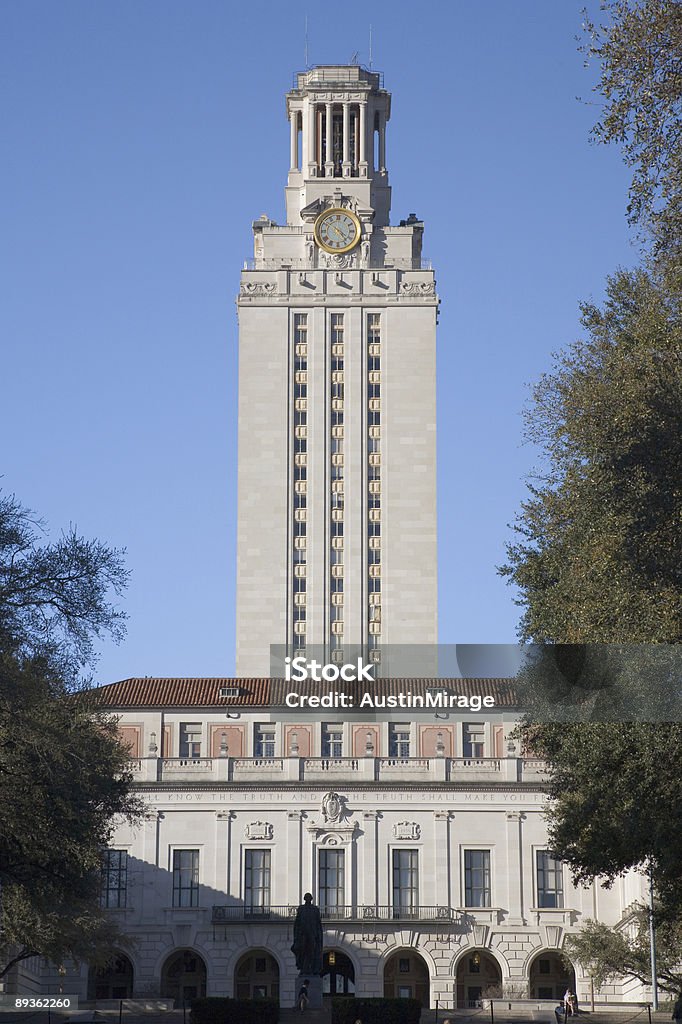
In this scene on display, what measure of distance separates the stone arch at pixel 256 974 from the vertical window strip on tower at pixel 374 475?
32574 mm

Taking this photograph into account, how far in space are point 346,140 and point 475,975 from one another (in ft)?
236

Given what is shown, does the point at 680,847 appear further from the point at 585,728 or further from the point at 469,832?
the point at 469,832

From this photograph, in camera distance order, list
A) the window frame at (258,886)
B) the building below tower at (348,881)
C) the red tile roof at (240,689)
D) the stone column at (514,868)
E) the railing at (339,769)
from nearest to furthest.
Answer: the building below tower at (348,881) → the stone column at (514,868) → the window frame at (258,886) → the railing at (339,769) → the red tile roof at (240,689)

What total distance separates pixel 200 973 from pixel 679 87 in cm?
6769

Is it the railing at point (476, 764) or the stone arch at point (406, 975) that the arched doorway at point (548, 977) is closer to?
the stone arch at point (406, 975)

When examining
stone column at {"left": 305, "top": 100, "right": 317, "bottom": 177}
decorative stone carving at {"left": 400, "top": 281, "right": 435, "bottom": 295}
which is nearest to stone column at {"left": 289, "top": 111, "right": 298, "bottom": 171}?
stone column at {"left": 305, "top": 100, "right": 317, "bottom": 177}

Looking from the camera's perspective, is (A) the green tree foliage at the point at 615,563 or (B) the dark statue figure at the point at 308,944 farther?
(B) the dark statue figure at the point at 308,944

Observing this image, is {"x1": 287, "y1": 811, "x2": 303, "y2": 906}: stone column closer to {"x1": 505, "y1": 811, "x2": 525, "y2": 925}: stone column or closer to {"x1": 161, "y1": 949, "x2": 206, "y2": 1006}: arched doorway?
{"x1": 161, "y1": 949, "x2": 206, "y2": 1006}: arched doorway

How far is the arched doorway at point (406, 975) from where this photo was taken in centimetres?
8206

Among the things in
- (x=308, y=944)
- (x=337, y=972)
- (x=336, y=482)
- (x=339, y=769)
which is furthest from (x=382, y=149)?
(x=308, y=944)

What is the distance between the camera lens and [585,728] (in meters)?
34.3

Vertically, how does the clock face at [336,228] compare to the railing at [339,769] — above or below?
above

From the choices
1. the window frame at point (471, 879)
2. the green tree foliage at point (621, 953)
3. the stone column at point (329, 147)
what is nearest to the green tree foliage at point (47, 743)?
the green tree foliage at point (621, 953)

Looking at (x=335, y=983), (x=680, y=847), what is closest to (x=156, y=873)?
(x=335, y=983)
